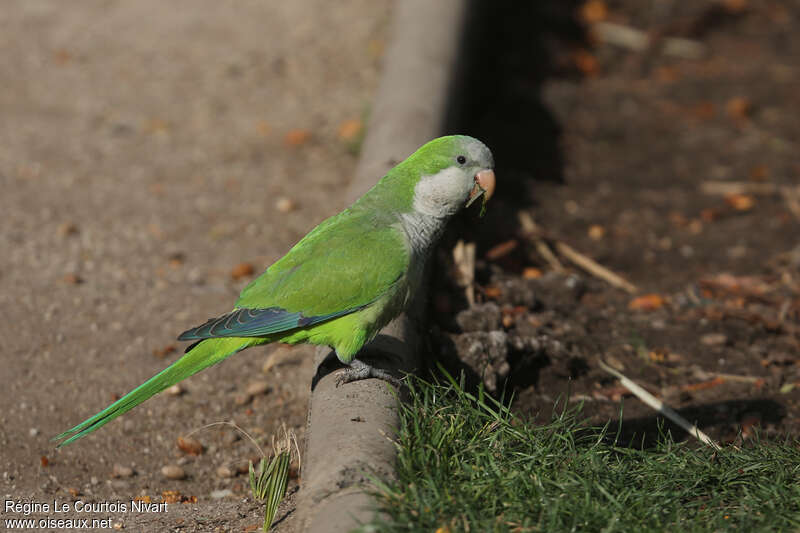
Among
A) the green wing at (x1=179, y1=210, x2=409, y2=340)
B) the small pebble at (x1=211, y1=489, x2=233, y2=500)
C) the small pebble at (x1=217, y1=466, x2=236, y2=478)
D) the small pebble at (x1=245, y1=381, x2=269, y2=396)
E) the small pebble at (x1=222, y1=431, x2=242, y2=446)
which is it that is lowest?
the small pebble at (x1=222, y1=431, x2=242, y2=446)

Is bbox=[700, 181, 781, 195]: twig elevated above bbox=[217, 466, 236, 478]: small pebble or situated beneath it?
elevated above

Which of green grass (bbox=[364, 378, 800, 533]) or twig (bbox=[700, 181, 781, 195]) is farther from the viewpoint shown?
twig (bbox=[700, 181, 781, 195])

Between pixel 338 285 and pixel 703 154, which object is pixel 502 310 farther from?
pixel 703 154

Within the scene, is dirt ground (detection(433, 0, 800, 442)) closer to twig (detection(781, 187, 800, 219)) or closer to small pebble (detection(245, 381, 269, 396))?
twig (detection(781, 187, 800, 219))

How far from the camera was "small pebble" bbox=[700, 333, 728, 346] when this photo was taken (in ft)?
14.9

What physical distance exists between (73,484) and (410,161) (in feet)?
6.19

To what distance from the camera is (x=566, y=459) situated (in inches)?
125

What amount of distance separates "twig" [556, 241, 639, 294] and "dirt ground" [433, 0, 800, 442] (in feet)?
0.15

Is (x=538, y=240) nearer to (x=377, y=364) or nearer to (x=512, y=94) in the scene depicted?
(x=512, y=94)

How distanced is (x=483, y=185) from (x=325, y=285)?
732 millimetres

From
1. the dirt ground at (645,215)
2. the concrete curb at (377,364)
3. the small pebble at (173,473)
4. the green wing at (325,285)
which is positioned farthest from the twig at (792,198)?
the small pebble at (173,473)

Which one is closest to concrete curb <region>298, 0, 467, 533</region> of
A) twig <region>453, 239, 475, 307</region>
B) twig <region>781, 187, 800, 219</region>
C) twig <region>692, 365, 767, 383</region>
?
twig <region>453, 239, 475, 307</region>

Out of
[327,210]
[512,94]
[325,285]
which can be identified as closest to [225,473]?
[325,285]

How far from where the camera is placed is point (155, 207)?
228 inches
